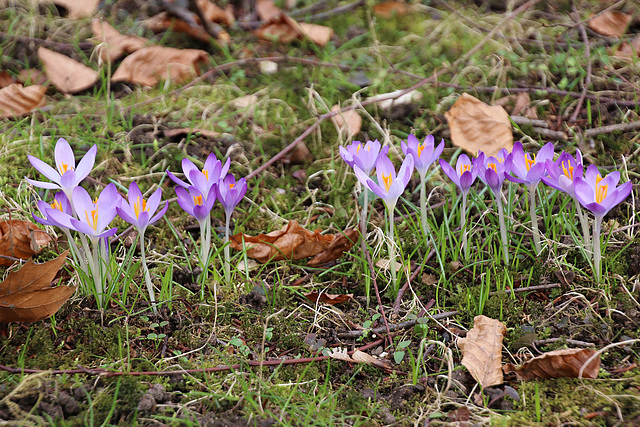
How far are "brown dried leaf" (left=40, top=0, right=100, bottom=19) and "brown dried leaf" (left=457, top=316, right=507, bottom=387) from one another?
129 inches

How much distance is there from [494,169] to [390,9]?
2.32m

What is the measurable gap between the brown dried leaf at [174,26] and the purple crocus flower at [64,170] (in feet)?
6.18

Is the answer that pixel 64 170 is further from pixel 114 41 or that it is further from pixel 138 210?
pixel 114 41

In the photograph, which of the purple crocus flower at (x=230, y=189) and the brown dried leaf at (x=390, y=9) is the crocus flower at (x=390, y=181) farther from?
the brown dried leaf at (x=390, y=9)

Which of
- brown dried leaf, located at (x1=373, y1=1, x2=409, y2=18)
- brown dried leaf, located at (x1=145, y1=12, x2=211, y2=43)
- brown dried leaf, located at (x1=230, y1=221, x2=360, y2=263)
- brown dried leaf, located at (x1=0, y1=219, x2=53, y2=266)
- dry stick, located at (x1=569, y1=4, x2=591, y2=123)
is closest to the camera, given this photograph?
brown dried leaf, located at (x1=0, y1=219, x2=53, y2=266)

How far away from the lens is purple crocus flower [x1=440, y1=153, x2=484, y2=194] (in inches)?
80.4

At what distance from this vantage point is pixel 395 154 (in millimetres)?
2840

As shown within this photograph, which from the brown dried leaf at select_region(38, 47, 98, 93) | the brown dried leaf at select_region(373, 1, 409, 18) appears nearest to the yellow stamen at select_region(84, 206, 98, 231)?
the brown dried leaf at select_region(38, 47, 98, 93)

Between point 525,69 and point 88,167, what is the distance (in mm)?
2367

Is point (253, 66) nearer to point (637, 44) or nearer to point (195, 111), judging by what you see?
point (195, 111)

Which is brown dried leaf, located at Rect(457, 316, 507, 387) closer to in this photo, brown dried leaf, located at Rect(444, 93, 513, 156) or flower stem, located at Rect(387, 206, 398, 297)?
flower stem, located at Rect(387, 206, 398, 297)

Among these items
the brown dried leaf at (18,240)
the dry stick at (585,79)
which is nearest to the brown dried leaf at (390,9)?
the dry stick at (585,79)

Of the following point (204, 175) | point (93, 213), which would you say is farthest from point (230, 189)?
point (93, 213)

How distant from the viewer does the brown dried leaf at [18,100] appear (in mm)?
2965
